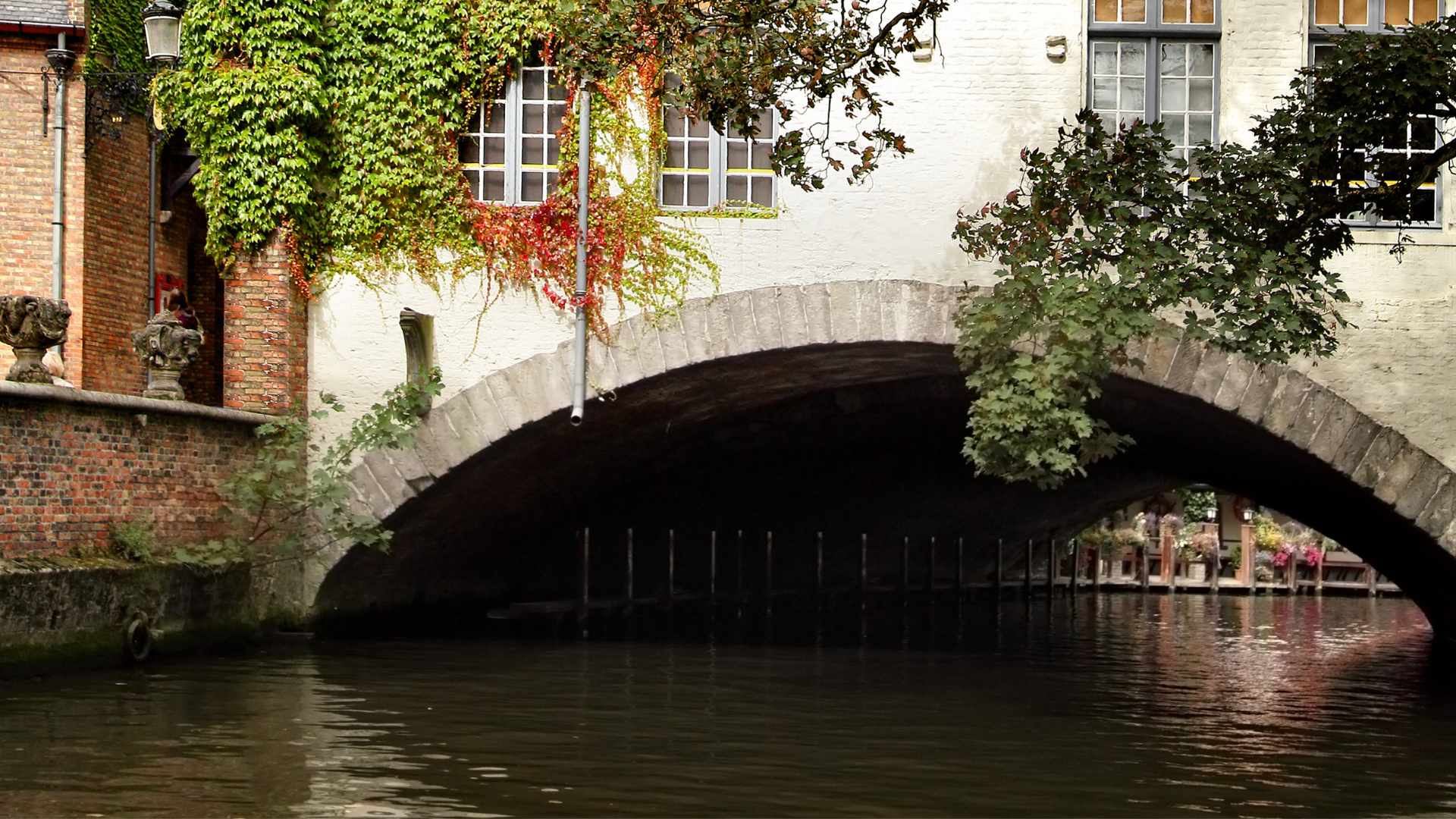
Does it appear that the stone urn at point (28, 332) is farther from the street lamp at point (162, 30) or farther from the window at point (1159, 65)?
the window at point (1159, 65)

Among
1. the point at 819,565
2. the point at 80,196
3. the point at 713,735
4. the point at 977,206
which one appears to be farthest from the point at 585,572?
the point at 713,735

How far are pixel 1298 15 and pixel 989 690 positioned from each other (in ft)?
16.3

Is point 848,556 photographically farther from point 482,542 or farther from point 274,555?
point 274,555

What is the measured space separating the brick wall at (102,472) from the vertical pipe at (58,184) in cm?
474

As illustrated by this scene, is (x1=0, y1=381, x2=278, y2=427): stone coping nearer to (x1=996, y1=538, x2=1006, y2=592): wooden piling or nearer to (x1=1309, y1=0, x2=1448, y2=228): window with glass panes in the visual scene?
(x1=1309, y1=0, x2=1448, y2=228): window with glass panes

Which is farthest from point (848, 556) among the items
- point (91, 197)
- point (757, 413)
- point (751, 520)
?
point (91, 197)

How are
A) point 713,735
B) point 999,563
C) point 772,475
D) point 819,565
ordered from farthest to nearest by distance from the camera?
point 999,563, point 819,565, point 772,475, point 713,735

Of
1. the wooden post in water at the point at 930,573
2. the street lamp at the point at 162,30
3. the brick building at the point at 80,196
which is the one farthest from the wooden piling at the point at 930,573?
the street lamp at the point at 162,30

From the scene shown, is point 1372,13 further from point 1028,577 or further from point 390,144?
point 1028,577

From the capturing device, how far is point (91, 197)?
1797 cm

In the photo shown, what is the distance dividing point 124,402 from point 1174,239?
6.51 metres

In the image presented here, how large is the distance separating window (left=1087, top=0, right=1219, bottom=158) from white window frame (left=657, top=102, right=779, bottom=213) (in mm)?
2292

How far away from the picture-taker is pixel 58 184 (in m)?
17.5

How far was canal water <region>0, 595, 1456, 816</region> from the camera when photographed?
295 inches
